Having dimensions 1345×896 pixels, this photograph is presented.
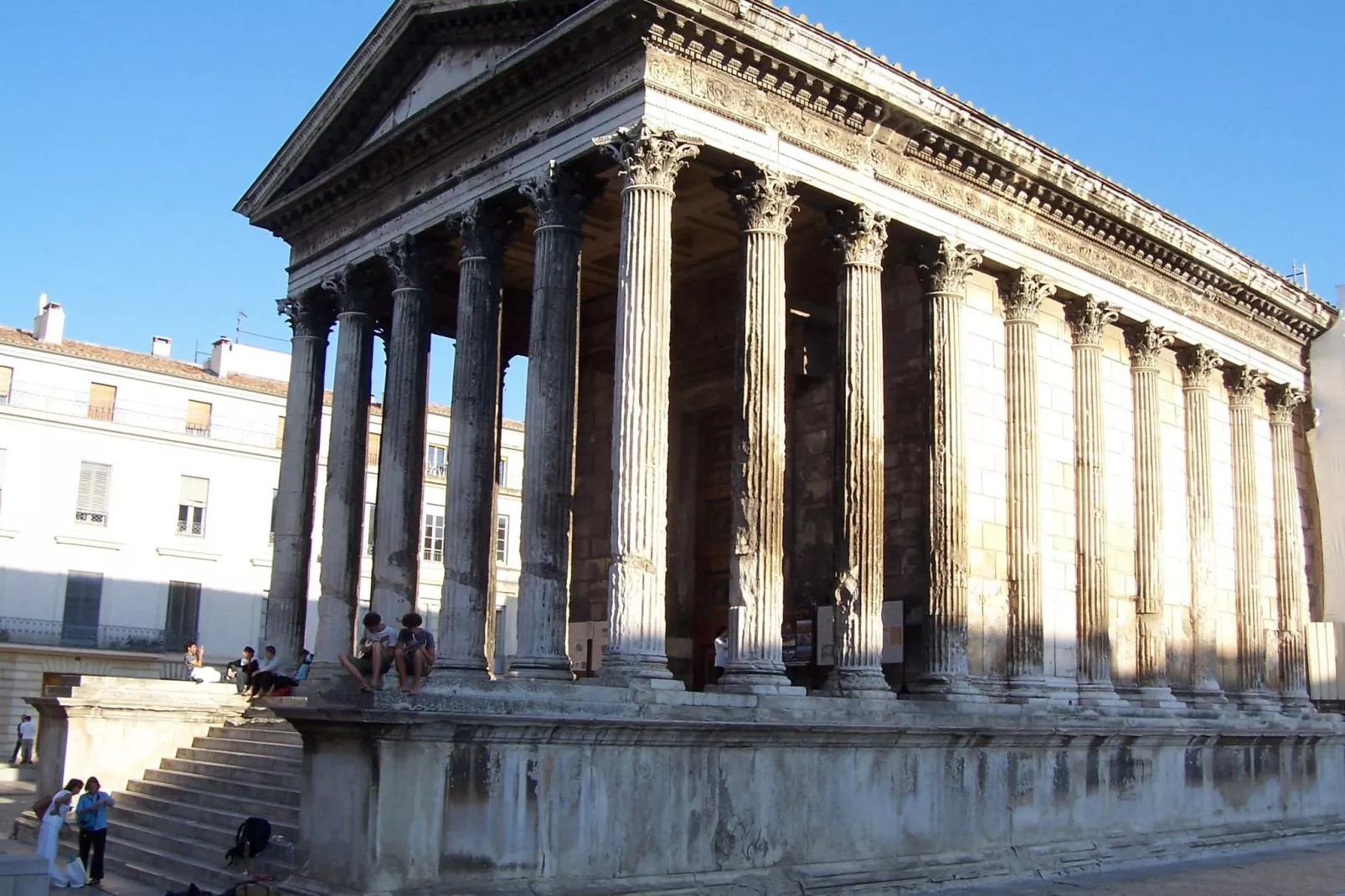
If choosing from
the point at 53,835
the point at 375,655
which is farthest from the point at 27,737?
the point at 375,655

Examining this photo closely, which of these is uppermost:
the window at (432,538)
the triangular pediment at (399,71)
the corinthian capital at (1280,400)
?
the triangular pediment at (399,71)

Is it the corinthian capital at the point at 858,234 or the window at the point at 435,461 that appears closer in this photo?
the corinthian capital at the point at 858,234

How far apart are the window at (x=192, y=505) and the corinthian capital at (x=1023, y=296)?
2542cm

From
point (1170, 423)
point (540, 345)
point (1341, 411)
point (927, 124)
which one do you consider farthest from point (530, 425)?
point (1341, 411)

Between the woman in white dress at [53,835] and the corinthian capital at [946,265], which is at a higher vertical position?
the corinthian capital at [946,265]

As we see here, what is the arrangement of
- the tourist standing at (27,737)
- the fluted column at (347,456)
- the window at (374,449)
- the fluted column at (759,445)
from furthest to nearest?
the window at (374,449), the tourist standing at (27,737), the fluted column at (347,456), the fluted column at (759,445)

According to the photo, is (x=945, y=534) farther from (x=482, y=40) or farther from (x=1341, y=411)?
(x=1341, y=411)

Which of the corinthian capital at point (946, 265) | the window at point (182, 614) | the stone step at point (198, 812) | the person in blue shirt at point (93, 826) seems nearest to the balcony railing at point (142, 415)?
the window at point (182, 614)

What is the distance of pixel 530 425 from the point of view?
14914 millimetres

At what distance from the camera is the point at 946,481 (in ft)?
55.4

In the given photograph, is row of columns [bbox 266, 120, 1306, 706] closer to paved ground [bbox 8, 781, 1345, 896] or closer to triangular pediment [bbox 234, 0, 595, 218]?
triangular pediment [bbox 234, 0, 595, 218]

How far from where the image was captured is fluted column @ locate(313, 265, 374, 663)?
1866 cm

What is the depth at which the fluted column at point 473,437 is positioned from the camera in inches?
625

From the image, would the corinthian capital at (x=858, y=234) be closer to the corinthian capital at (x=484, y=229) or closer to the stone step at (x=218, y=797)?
the corinthian capital at (x=484, y=229)
